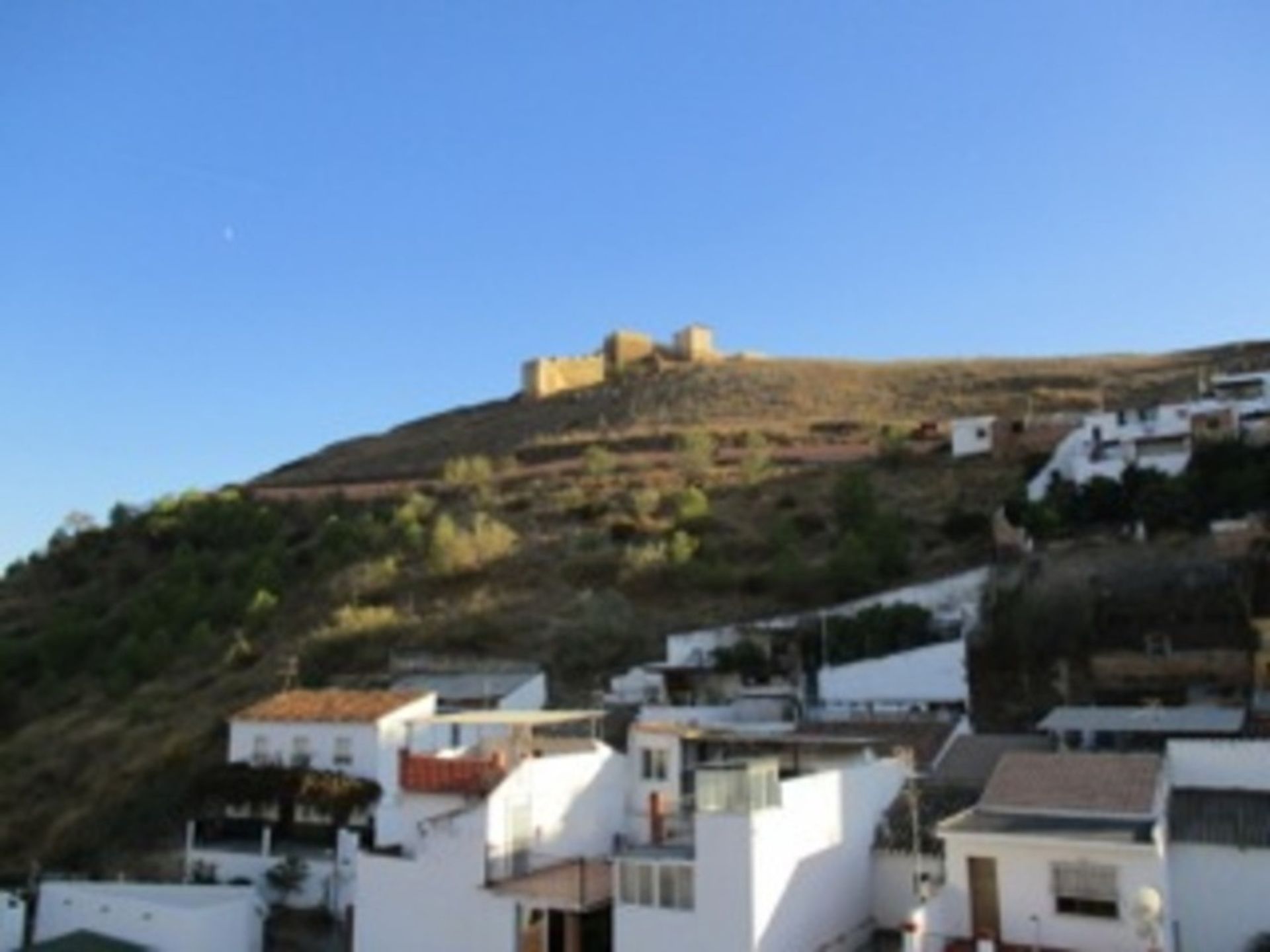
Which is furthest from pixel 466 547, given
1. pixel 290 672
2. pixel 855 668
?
pixel 855 668

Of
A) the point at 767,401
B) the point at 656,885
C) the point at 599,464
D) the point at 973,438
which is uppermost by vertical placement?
the point at 767,401

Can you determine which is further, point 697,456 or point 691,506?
point 697,456

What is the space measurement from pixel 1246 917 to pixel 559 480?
50.5 m

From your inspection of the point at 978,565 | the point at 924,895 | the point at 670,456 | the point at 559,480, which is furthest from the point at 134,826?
the point at 670,456

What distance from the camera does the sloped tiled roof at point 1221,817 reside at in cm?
1631

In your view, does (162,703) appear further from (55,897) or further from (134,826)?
(55,897)

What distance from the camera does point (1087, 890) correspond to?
53.2 feet

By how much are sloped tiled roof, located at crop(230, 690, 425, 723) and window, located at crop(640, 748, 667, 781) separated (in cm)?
808

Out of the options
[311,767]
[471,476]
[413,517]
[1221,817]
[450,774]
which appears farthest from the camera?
[471,476]

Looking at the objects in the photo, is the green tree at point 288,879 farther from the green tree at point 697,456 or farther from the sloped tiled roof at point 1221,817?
the green tree at point 697,456

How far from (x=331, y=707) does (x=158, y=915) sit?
8.73 meters

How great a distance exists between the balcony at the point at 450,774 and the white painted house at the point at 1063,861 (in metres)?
7.73

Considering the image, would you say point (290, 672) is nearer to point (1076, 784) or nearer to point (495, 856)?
point (495, 856)

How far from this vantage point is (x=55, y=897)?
23719 mm
